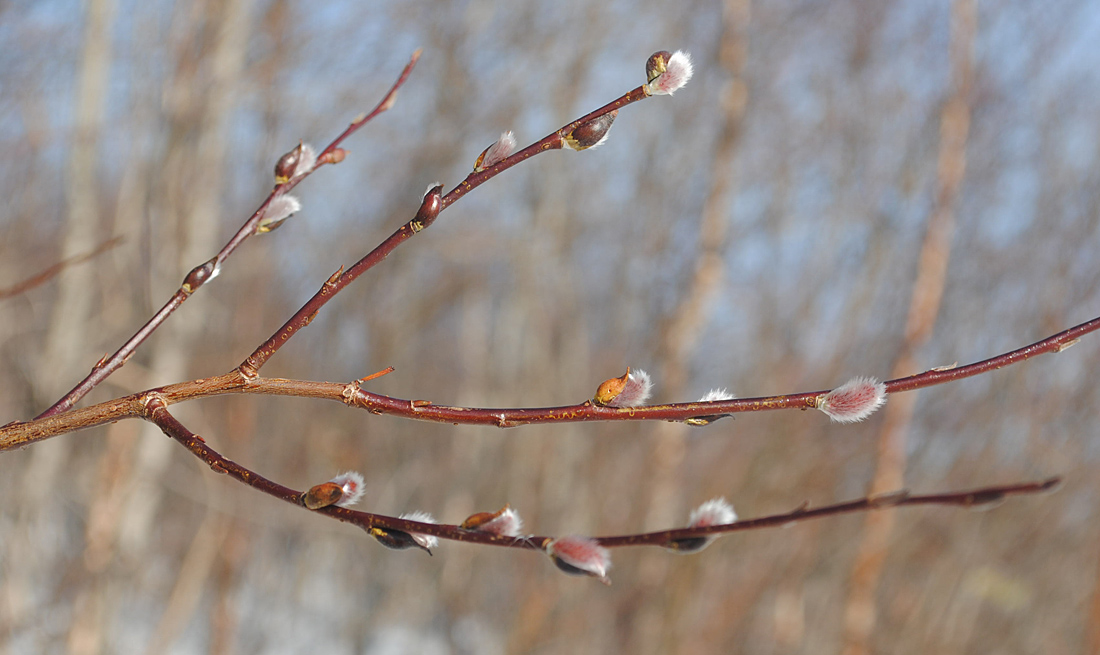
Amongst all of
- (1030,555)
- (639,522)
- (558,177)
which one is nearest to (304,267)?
(558,177)

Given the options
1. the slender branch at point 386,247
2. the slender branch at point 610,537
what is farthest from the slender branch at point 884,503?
the slender branch at point 386,247

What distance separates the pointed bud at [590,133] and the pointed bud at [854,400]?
13.0 inches

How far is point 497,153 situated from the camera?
822mm

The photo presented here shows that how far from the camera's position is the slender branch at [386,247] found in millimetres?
A: 746

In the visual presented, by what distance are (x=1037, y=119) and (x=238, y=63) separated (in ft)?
14.7

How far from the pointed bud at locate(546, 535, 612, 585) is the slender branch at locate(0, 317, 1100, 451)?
0.10 meters

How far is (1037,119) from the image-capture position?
480cm

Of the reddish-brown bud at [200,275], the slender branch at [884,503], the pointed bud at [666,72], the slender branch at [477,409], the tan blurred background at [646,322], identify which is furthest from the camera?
the tan blurred background at [646,322]

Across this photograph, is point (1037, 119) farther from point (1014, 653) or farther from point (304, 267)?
point (304, 267)

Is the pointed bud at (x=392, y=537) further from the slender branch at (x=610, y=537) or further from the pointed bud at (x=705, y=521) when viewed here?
the pointed bud at (x=705, y=521)

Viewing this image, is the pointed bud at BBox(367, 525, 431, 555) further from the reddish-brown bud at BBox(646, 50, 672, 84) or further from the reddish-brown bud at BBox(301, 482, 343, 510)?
the reddish-brown bud at BBox(646, 50, 672, 84)

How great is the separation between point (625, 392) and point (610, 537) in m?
0.13

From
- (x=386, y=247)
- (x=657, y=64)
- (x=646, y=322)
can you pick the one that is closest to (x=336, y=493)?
(x=386, y=247)

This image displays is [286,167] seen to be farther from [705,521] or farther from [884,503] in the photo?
[884,503]
